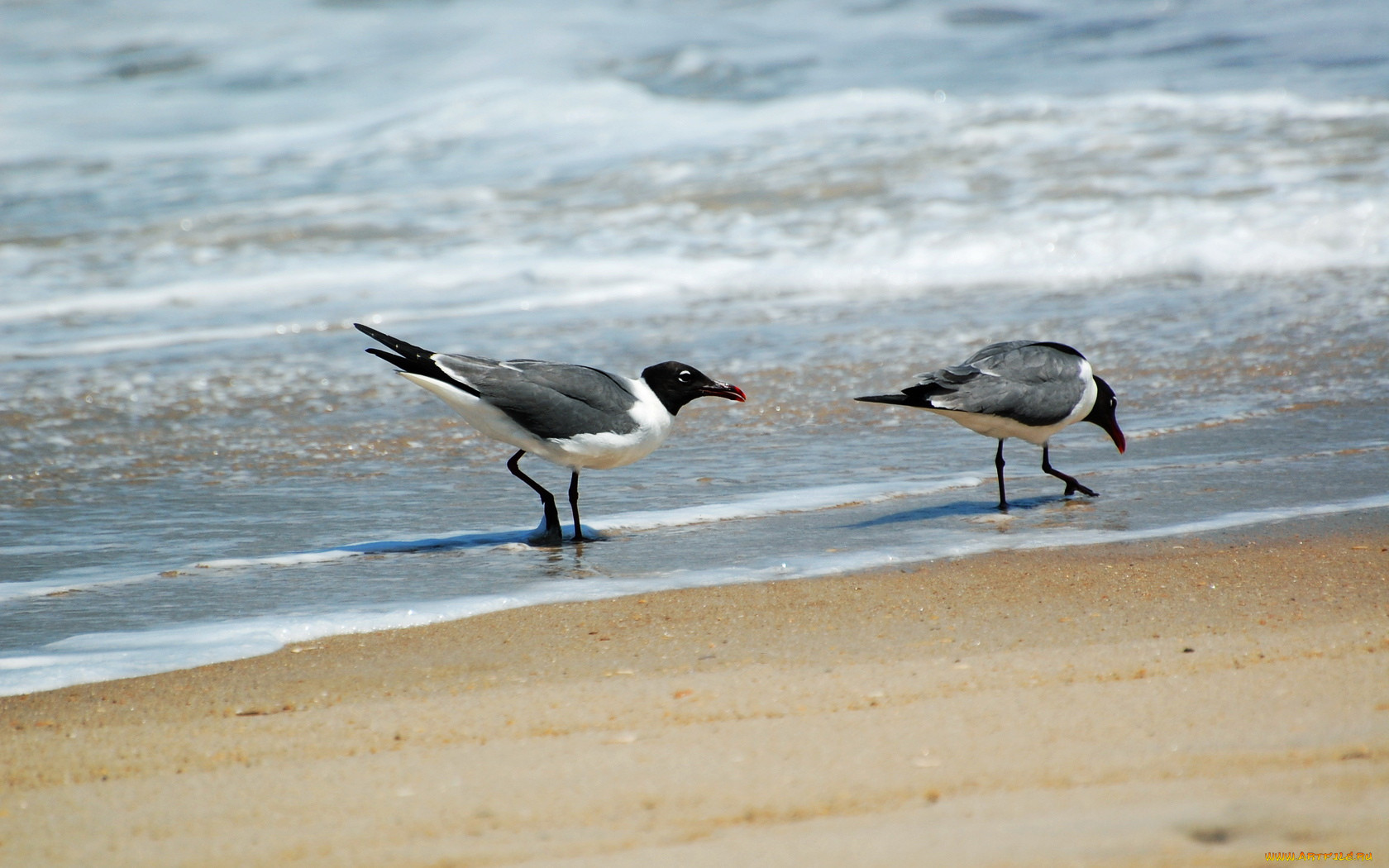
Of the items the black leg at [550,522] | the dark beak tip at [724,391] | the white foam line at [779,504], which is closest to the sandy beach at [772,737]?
the black leg at [550,522]

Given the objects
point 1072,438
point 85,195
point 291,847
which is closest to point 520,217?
point 85,195

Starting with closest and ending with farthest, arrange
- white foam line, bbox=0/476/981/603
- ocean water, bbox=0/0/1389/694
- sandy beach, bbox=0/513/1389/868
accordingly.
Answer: sandy beach, bbox=0/513/1389/868 < white foam line, bbox=0/476/981/603 < ocean water, bbox=0/0/1389/694

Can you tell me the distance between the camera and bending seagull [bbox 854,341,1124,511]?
5227 millimetres

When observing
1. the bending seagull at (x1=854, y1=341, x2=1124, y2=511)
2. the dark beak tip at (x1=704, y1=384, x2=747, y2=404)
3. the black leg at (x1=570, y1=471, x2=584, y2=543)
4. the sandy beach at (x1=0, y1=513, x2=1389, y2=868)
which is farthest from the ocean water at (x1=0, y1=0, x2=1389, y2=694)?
the sandy beach at (x1=0, y1=513, x2=1389, y2=868)

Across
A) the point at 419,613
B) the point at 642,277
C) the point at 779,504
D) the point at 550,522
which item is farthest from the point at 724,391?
the point at 642,277

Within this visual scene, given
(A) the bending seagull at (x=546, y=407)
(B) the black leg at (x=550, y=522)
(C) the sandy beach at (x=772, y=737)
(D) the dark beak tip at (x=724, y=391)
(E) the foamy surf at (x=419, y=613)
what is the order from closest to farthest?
1. (C) the sandy beach at (x=772, y=737)
2. (E) the foamy surf at (x=419, y=613)
3. (B) the black leg at (x=550, y=522)
4. (A) the bending seagull at (x=546, y=407)
5. (D) the dark beak tip at (x=724, y=391)

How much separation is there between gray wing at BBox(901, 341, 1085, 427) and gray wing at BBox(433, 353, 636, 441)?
1.16 meters

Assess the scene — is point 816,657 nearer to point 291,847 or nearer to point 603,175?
point 291,847

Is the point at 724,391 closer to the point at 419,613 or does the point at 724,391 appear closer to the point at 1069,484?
the point at 1069,484

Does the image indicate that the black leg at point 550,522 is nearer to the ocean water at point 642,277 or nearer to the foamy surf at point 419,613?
the ocean water at point 642,277

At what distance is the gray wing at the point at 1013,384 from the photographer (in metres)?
5.23

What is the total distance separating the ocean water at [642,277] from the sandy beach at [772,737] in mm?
539

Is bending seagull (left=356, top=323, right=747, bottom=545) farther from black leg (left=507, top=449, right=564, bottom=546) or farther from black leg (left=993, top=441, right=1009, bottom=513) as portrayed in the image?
black leg (left=993, top=441, right=1009, bottom=513)

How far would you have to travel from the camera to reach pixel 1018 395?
5324 millimetres
